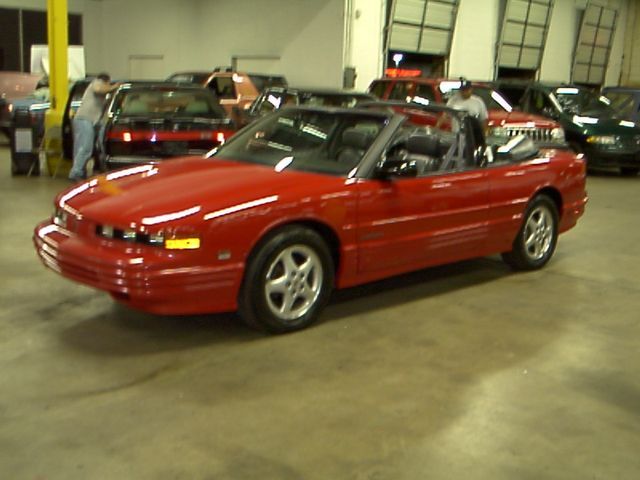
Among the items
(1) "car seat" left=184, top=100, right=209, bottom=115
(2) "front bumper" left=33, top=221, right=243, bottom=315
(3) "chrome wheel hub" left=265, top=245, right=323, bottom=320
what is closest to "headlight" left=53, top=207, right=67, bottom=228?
(2) "front bumper" left=33, top=221, right=243, bottom=315

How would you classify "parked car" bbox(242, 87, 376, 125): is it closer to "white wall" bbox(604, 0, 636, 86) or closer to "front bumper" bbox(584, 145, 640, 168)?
"front bumper" bbox(584, 145, 640, 168)

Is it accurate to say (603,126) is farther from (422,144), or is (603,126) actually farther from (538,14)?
(538,14)

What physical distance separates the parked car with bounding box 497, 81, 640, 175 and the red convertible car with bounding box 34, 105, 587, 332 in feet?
27.8

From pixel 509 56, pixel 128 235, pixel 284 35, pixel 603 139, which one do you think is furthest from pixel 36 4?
pixel 128 235

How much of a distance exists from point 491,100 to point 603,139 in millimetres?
2256

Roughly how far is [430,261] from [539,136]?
8.08m

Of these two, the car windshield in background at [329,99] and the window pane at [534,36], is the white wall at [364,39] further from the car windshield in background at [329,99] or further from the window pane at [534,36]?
the car windshield in background at [329,99]

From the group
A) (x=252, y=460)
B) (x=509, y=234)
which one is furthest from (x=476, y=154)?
(x=252, y=460)

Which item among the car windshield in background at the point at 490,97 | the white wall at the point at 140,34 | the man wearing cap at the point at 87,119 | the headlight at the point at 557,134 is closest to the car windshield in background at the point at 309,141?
Answer: the man wearing cap at the point at 87,119

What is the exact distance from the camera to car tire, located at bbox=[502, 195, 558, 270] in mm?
6836

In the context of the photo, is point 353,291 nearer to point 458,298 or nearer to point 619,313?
point 458,298

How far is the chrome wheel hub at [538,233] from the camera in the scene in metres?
6.89

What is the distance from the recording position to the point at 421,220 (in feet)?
18.9

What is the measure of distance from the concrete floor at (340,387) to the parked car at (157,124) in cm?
406
